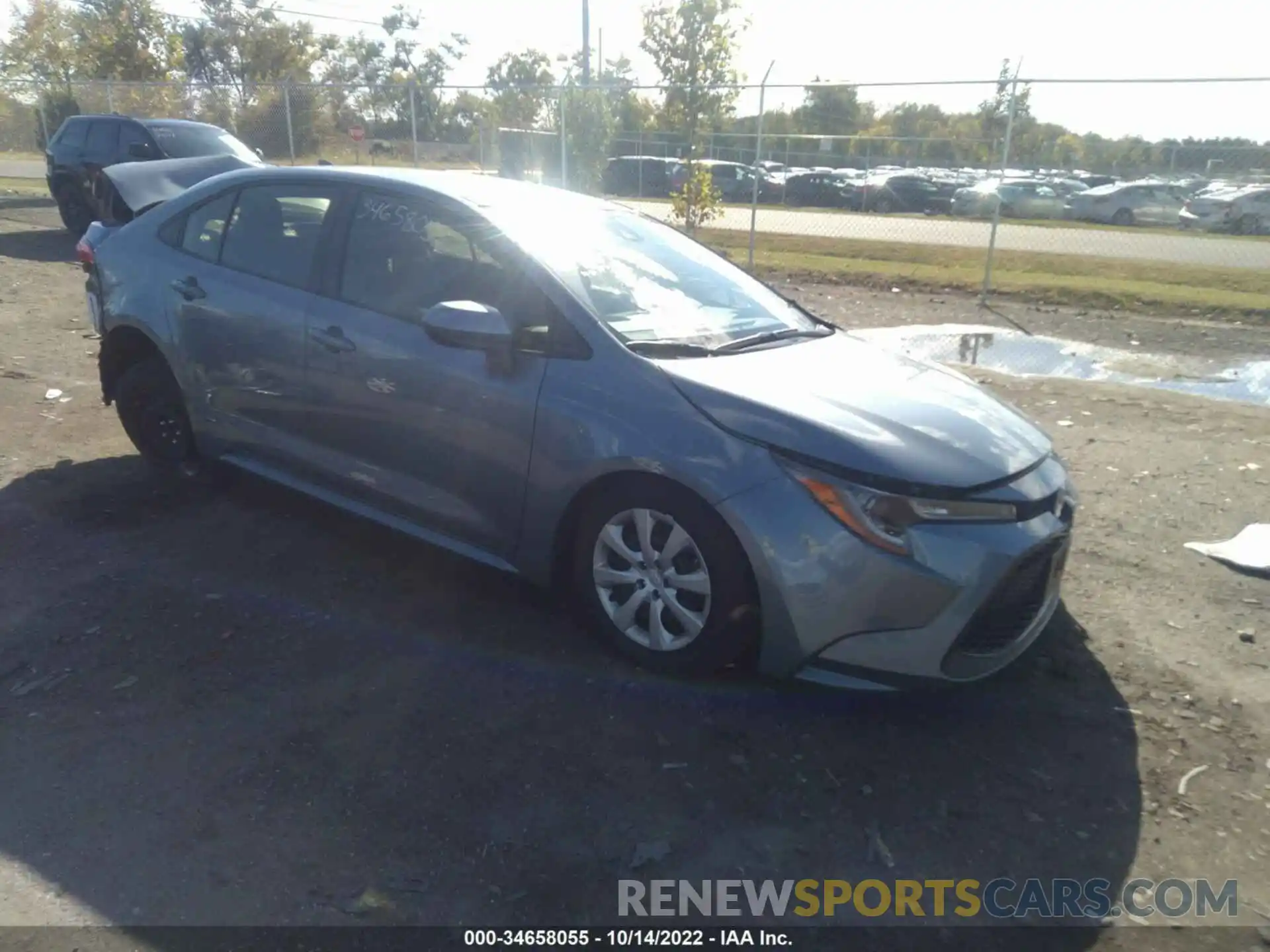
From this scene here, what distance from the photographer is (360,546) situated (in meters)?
4.84

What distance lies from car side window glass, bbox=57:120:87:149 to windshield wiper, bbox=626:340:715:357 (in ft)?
50.0

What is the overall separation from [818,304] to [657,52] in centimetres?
1020

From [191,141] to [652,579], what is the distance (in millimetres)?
14080

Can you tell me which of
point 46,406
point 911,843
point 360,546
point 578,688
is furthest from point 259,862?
point 46,406

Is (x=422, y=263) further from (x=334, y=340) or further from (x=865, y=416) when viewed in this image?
(x=865, y=416)

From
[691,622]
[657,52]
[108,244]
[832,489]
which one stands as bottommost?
[691,622]

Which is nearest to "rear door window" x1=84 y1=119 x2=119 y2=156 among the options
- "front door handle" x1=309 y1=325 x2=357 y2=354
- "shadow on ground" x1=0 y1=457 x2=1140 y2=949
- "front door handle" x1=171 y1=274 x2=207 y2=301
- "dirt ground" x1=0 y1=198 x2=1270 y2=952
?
"front door handle" x1=171 y1=274 x2=207 y2=301

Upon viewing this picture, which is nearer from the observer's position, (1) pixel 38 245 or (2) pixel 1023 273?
(2) pixel 1023 273

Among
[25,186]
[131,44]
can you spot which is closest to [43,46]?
[131,44]

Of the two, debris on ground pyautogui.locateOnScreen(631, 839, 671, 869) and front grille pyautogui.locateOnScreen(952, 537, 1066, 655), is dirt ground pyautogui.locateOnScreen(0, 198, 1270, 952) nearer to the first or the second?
debris on ground pyautogui.locateOnScreen(631, 839, 671, 869)

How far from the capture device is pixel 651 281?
4.32 meters

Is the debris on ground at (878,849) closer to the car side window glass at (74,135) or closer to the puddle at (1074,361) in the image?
the puddle at (1074,361)

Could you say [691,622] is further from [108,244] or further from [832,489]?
[108,244]

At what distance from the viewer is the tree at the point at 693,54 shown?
17016 millimetres
